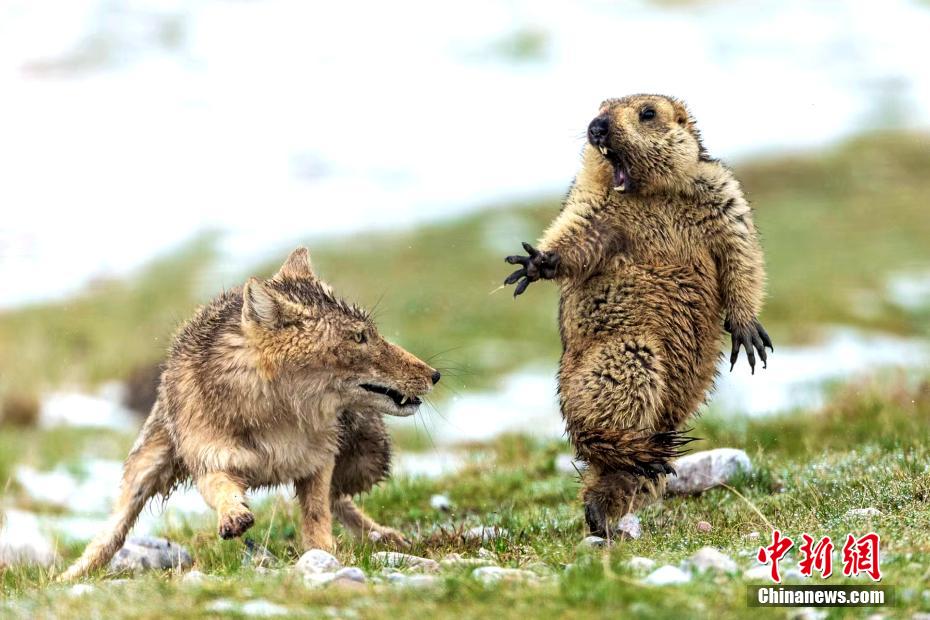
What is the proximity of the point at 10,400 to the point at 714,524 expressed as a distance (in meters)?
13.2

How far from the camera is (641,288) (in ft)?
24.6

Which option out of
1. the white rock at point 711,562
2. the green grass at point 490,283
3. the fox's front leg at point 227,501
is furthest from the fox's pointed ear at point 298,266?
the green grass at point 490,283

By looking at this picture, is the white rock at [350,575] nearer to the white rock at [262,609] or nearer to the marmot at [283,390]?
the white rock at [262,609]

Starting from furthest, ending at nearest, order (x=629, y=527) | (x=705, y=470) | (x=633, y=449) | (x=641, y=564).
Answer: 1. (x=705, y=470)
2. (x=629, y=527)
3. (x=633, y=449)
4. (x=641, y=564)

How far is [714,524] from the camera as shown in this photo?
747 centimetres

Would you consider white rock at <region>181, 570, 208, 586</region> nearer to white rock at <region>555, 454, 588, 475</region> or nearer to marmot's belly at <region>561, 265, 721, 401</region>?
marmot's belly at <region>561, 265, 721, 401</region>

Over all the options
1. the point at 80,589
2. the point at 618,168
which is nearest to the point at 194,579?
the point at 80,589

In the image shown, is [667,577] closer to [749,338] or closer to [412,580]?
[412,580]

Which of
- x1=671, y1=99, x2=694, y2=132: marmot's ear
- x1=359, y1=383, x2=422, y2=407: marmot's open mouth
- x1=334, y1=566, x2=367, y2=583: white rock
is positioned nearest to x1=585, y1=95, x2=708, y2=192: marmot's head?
x1=671, y1=99, x2=694, y2=132: marmot's ear

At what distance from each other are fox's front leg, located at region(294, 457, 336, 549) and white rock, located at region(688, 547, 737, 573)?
2.70 meters

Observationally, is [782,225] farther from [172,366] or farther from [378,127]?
[172,366]

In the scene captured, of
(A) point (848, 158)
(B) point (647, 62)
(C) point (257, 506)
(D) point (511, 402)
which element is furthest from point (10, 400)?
(B) point (647, 62)

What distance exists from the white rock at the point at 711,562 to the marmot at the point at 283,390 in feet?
7.68

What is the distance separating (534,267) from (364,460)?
1.95 metres
